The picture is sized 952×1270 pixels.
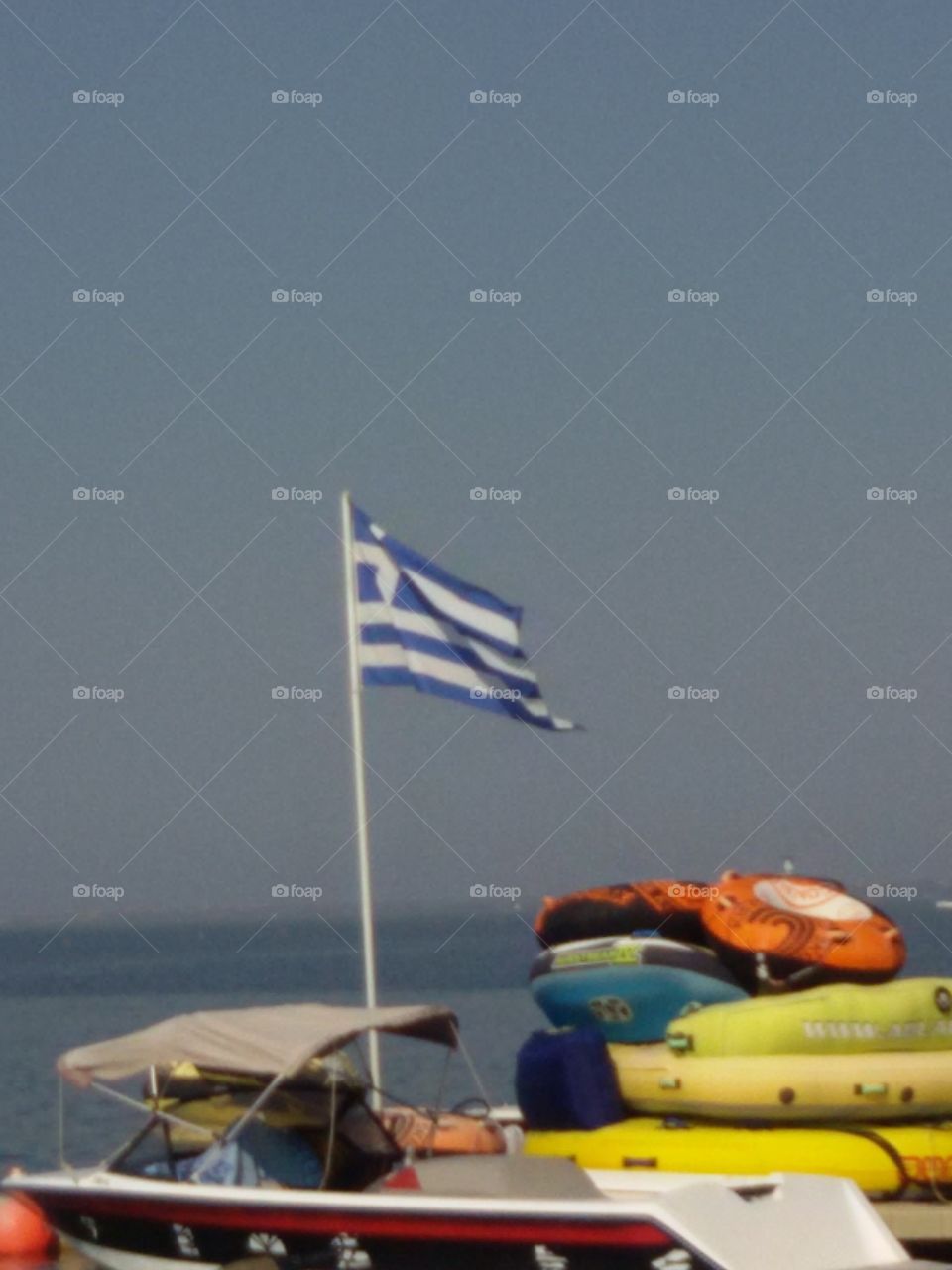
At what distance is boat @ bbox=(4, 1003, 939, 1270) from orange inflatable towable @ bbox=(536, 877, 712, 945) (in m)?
1.61

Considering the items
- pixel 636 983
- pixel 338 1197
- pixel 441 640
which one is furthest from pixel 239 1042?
pixel 441 640

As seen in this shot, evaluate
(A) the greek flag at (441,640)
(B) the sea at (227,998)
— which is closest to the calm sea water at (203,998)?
(B) the sea at (227,998)

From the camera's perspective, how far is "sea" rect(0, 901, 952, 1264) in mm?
32250

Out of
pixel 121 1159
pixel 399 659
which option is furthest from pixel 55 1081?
pixel 121 1159

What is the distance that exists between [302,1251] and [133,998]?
74.4m

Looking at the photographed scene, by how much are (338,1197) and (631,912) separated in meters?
3.73

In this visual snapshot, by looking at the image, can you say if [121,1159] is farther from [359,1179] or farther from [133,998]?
[133,998]

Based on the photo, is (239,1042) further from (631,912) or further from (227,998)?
(227,998)

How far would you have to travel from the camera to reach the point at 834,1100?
1597 centimetres

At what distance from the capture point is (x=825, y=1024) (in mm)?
16234

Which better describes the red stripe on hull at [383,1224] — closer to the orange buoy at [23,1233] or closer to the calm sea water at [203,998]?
the orange buoy at [23,1233]

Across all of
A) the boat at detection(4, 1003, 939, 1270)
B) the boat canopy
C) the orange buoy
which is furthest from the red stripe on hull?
the orange buoy

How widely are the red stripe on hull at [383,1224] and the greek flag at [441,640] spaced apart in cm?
620

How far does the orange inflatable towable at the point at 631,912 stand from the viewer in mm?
17297
